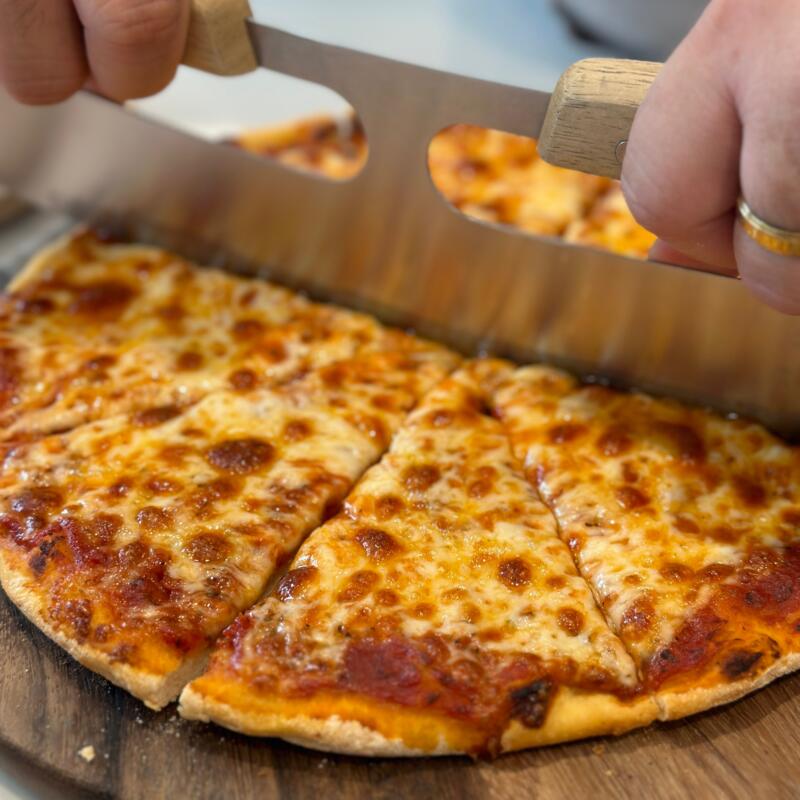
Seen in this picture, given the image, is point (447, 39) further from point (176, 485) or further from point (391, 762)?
point (391, 762)

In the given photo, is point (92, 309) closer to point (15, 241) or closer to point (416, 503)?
point (15, 241)

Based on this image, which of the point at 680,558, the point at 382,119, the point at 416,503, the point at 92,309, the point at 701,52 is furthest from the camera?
the point at 92,309

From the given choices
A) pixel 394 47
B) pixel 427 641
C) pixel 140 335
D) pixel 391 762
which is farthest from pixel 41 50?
pixel 394 47

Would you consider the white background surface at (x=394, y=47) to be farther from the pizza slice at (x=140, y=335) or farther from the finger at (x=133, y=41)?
the finger at (x=133, y=41)

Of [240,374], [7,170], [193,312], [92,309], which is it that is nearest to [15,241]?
[7,170]

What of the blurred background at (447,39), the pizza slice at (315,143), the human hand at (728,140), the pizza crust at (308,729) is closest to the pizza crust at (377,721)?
the pizza crust at (308,729)

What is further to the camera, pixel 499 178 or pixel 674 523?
pixel 499 178
